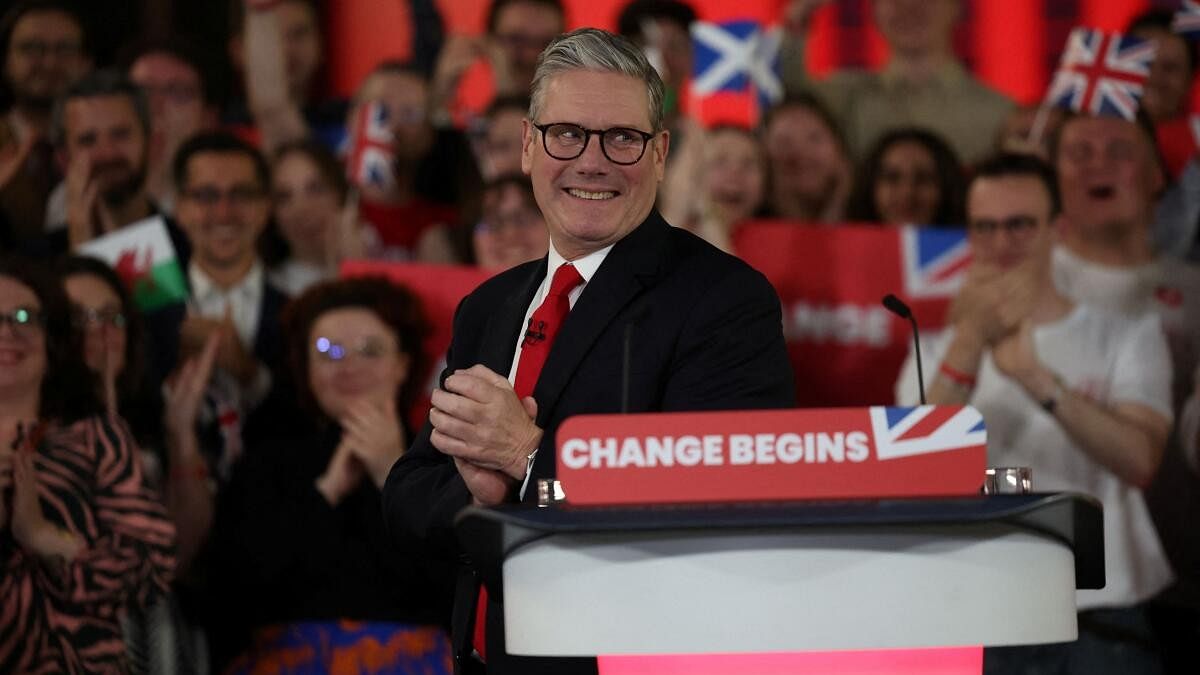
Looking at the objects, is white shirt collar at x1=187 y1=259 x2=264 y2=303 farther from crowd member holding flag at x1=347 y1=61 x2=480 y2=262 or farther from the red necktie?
the red necktie

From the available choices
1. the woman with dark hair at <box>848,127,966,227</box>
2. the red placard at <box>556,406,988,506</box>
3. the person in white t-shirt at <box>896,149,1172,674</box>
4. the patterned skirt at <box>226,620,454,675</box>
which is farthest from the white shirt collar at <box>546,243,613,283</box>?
the woman with dark hair at <box>848,127,966,227</box>

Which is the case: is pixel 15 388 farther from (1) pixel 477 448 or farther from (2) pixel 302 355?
(1) pixel 477 448

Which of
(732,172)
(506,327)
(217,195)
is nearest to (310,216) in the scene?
(217,195)

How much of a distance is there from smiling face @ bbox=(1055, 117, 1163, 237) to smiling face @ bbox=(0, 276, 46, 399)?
2.81 m

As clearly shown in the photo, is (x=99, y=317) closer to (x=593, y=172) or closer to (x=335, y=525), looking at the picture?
(x=335, y=525)

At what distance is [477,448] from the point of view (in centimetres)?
210

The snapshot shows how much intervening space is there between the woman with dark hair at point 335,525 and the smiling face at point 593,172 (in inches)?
65.9

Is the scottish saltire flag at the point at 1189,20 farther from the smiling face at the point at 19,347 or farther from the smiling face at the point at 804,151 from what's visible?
the smiling face at the point at 19,347

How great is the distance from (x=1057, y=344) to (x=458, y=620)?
2605 mm

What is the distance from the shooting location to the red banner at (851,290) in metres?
4.93

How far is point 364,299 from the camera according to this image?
14.9ft

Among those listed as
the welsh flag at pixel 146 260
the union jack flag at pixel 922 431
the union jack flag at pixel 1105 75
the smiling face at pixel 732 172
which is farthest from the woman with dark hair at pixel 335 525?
the union jack flag at pixel 922 431

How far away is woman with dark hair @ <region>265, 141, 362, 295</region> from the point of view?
5355mm

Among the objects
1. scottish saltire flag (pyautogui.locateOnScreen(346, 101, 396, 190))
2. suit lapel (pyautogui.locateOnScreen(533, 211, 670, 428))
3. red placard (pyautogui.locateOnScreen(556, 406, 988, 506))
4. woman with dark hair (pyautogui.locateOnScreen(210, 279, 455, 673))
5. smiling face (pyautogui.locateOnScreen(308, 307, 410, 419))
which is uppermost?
scottish saltire flag (pyautogui.locateOnScreen(346, 101, 396, 190))
